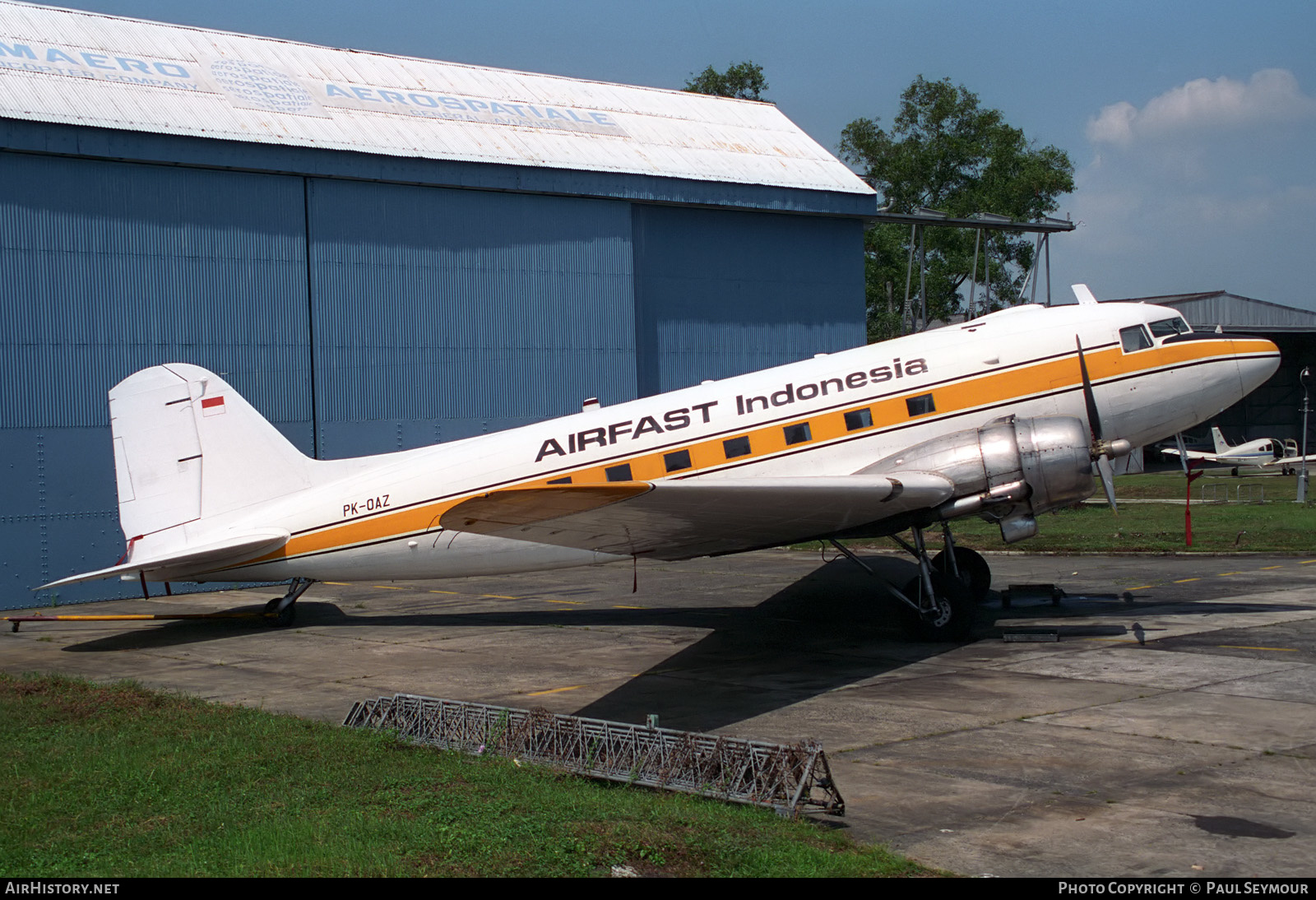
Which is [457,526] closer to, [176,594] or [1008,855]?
[1008,855]

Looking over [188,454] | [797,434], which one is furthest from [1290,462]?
[188,454]

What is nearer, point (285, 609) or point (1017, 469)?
point (1017, 469)

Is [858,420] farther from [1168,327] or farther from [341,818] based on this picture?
[341,818]

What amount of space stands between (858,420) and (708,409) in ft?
7.73

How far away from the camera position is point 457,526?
1073cm

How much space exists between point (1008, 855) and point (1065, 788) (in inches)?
70.2

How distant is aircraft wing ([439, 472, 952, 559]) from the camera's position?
10438 millimetres

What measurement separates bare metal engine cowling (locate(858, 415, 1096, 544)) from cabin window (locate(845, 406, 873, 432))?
1.17 metres

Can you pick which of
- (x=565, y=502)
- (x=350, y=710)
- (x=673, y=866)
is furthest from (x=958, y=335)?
(x=673, y=866)

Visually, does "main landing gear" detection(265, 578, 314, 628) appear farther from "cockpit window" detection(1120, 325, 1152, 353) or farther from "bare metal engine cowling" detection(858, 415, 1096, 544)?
"cockpit window" detection(1120, 325, 1152, 353)

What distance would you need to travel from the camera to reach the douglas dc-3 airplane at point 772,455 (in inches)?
614

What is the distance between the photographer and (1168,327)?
17.1m

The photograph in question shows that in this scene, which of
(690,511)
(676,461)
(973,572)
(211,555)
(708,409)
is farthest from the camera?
(973,572)

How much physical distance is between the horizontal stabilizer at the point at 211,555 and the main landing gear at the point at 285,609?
147cm
